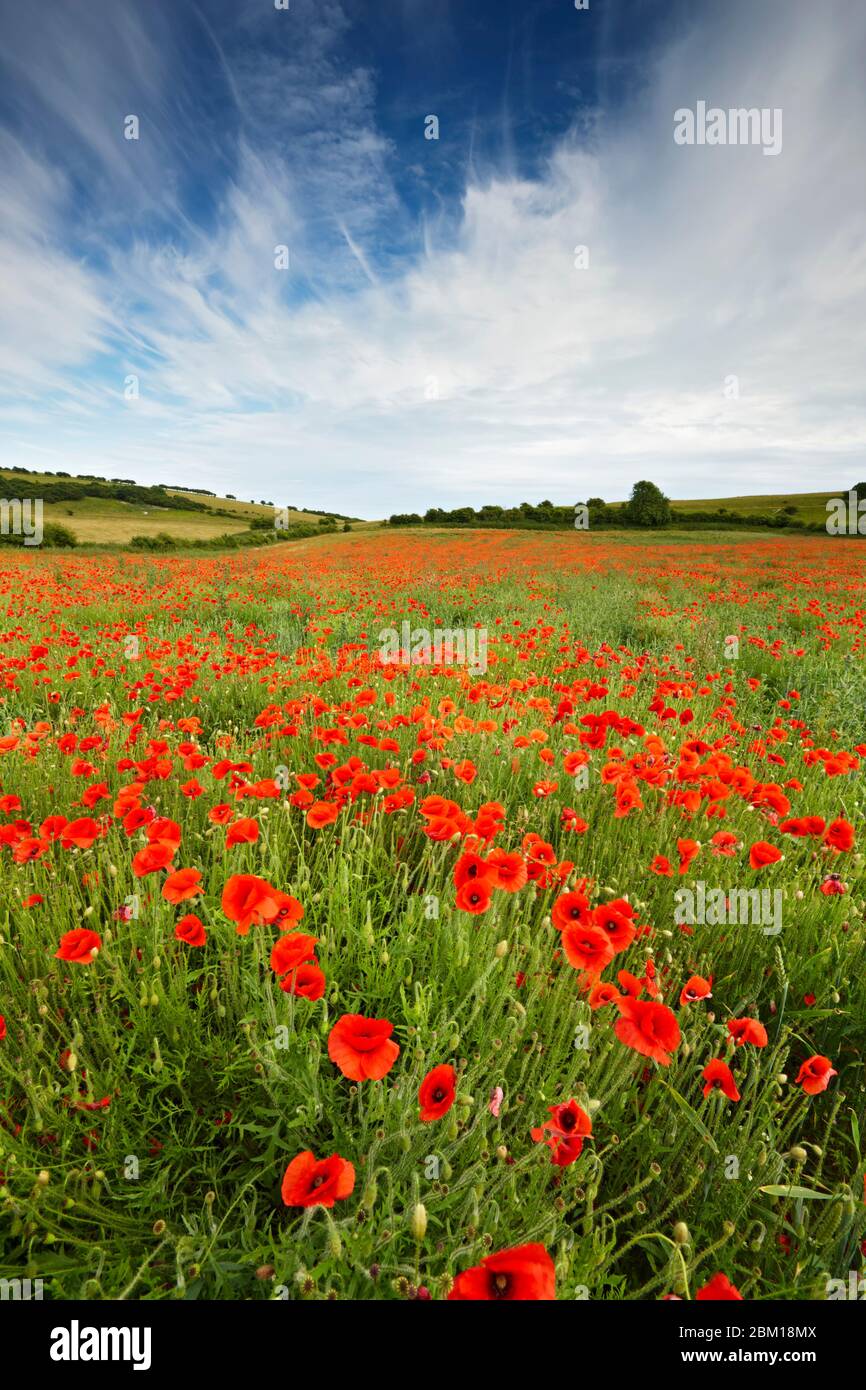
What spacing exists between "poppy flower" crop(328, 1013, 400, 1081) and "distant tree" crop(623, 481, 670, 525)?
5774cm

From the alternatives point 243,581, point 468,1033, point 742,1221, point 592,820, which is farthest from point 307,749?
point 243,581

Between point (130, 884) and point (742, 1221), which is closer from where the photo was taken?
point (742, 1221)

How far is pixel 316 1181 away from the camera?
1021mm

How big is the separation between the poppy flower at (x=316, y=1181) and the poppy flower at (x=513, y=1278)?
23 cm

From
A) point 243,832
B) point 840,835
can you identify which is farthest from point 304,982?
point 840,835

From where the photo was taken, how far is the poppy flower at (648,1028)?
3.82 feet

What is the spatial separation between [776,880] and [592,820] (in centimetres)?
95

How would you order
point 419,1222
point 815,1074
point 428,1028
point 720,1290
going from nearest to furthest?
1. point 720,1290
2. point 419,1222
3. point 815,1074
4. point 428,1028

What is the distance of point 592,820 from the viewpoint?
3.31 metres

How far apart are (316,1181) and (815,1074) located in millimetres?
1181

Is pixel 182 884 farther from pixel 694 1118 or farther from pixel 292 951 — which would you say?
pixel 694 1118

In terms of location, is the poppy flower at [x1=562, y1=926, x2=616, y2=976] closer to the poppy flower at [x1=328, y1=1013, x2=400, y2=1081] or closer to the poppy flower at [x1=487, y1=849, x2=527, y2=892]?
the poppy flower at [x1=487, y1=849, x2=527, y2=892]

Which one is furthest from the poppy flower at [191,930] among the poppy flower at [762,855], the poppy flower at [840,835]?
the poppy flower at [840,835]

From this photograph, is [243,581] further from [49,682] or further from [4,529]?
[4,529]
